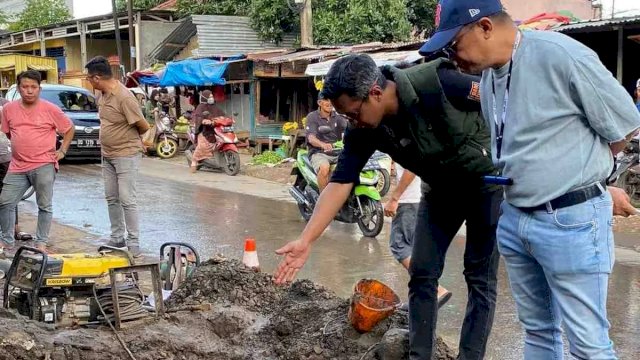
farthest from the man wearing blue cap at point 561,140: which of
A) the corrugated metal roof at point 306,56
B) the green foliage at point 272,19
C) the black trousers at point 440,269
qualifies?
the green foliage at point 272,19

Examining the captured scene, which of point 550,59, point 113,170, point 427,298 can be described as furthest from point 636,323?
point 113,170

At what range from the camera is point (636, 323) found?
5754mm

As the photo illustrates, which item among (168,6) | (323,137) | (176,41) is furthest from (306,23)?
(168,6)

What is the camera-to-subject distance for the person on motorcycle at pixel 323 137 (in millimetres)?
10023

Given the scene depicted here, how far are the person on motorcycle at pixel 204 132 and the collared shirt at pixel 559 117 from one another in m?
13.2

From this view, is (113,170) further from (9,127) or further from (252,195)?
(252,195)

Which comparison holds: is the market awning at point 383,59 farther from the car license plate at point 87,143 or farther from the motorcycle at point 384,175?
the car license plate at point 87,143


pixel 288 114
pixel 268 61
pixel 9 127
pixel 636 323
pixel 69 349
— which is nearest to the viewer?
pixel 69 349

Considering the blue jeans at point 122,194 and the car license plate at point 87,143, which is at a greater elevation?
the blue jeans at point 122,194

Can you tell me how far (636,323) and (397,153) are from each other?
10.0ft

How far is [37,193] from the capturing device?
7844mm

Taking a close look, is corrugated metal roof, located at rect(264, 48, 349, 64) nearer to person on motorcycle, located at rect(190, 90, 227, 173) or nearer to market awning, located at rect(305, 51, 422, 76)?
market awning, located at rect(305, 51, 422, 76)

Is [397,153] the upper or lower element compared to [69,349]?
upper

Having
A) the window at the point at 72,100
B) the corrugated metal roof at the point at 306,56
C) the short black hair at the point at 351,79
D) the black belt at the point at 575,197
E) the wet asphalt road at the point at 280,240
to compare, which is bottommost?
the wet asphalt road at the point at 280,240
